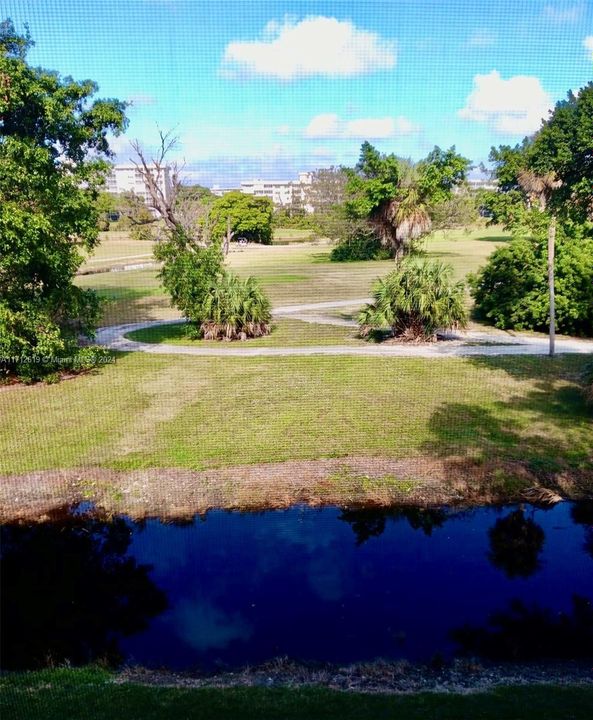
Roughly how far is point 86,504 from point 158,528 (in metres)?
0.56

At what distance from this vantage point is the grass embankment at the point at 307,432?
4.02 meters

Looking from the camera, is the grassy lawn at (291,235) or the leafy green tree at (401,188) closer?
the leafy green tree at (401,188)

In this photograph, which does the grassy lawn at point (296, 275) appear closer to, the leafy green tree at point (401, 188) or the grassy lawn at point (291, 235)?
the grassy lawn at point (291, 235)

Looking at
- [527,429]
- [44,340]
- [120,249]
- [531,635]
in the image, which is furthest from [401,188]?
[120,249]

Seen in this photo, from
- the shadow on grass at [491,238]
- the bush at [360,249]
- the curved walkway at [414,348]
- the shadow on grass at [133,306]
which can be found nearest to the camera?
the curved walkway at [414,348]

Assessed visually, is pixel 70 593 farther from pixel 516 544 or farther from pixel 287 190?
pixel 287 190

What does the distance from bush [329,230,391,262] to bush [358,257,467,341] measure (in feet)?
10.6

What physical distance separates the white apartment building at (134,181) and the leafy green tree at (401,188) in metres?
2.85

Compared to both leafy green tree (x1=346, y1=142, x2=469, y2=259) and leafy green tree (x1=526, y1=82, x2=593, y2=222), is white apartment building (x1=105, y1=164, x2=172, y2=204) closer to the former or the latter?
leafy green tree (x1=346, y1=142, x2=469, y2=259)

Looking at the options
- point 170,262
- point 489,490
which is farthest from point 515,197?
point 170,262

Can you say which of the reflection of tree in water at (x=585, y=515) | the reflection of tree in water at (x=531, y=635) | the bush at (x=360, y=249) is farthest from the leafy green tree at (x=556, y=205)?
the bush at (x=360, y=249)

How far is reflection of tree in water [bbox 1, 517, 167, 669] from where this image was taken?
9.05 feet

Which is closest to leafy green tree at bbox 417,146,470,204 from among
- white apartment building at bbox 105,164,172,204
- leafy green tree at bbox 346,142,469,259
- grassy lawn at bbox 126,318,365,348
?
leafy green tree at bbox 346,142,469,259

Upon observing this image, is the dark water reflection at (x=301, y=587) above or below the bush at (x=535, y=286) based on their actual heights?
below
